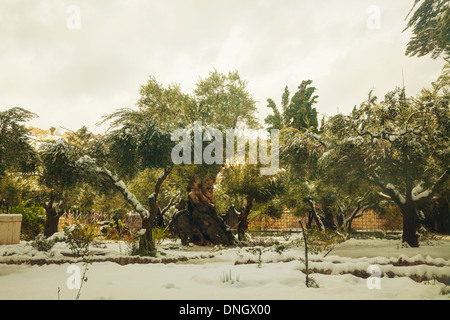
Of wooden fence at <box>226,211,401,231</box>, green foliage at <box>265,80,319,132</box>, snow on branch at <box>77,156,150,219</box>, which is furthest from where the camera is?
green foliage at <box>265,80,319,132</box>

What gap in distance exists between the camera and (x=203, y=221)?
645 inches

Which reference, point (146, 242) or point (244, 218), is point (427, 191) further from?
point (146, 242)

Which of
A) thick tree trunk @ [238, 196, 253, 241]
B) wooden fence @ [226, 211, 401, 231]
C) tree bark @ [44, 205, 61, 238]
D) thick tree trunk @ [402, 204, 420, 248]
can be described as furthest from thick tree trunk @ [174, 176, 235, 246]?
wooden fence @ [226, 211, 401, 231]

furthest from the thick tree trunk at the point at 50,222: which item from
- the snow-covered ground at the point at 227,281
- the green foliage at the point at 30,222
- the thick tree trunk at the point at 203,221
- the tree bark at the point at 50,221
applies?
the snow-covered ground at the point at 227,281

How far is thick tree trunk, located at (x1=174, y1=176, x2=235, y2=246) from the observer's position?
16125 millimetres

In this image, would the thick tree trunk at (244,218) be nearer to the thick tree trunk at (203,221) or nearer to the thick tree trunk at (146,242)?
the thick tree trunk at (203,221)

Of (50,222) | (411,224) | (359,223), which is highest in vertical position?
(411,224)

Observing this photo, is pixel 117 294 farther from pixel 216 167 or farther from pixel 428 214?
pixel 428 214

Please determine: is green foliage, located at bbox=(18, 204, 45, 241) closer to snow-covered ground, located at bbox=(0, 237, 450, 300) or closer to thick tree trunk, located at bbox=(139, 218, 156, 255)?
snow-covered ground, located at bbox=(0, 237, 450, 300)

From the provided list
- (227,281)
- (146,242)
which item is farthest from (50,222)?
(227,281)

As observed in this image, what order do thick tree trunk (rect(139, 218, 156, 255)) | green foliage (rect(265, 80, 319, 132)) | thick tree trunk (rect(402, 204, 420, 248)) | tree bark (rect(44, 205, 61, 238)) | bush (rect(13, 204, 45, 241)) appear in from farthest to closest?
1. green foliage (rect(265, 80, 319, 132))
2. bush (rect(13, 204, 45, 241))
3. tree bark (rect(44, 205, 61, 238))
4. thick tree trunk (rect(402, 204, 420, 248))
5. thick tree trunk (rect(139, 218, 156, 255))

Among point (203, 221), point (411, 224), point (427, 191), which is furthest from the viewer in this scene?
point (203, 221)
